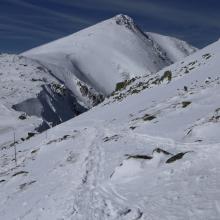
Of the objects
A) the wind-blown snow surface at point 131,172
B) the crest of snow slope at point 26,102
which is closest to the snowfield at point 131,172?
the wind-blown snow surface at point 131,172

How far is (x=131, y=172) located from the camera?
17.4m

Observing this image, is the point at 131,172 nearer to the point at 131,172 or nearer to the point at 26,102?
the point at 131,172

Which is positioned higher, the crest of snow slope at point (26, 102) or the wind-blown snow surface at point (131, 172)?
the crest of snow slope at point (26, 102)

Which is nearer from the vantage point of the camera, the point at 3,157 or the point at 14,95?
the point at 3,157

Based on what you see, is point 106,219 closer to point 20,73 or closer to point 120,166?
point 120,166

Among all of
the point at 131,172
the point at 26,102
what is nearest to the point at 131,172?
the point at 131,172

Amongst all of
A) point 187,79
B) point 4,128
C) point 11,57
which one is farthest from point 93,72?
point 187,79

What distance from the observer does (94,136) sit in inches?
1153

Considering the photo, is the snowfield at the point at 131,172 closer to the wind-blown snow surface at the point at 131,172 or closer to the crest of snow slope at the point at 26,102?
the wind-blown snow surface at the point at 131,172

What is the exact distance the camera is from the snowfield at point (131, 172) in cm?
1352

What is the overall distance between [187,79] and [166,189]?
1188 inches

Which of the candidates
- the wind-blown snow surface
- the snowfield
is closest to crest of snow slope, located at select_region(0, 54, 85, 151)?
the wind-blown snow surface

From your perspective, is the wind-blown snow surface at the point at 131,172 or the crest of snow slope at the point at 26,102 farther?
the crest of snow slope at the point at 26,102

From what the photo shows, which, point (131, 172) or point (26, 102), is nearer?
point (131, 172)
